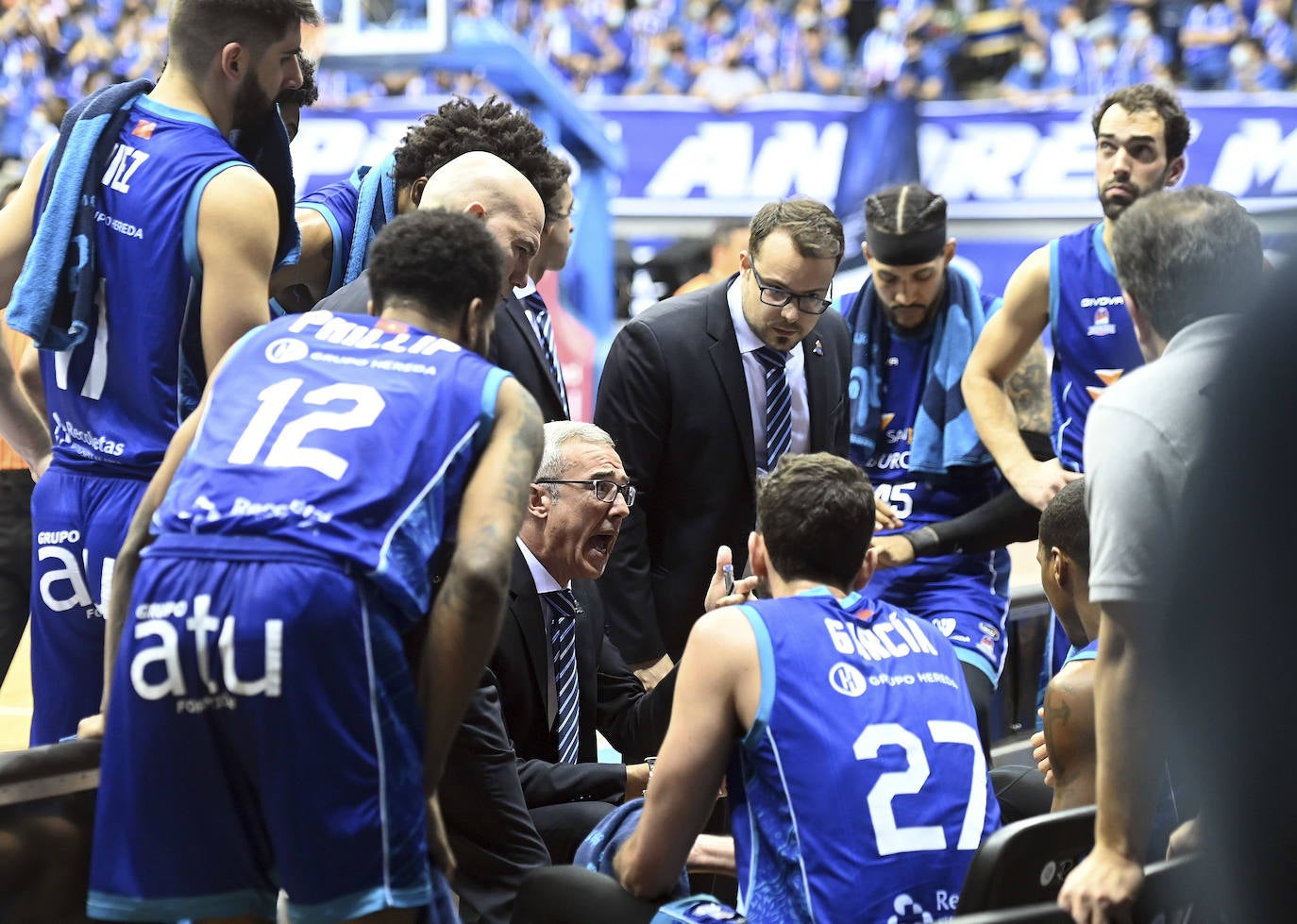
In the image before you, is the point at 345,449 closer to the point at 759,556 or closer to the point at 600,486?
the point at 759,556

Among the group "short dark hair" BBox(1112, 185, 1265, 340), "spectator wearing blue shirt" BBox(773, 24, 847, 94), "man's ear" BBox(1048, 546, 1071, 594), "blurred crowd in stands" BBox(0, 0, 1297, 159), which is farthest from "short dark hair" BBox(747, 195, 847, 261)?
"spectator wearing blue shirt" BBox(773, 24, 847, 94)

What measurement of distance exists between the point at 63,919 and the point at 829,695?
138 centimetres

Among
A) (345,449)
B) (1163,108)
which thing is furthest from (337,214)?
(1163,108)

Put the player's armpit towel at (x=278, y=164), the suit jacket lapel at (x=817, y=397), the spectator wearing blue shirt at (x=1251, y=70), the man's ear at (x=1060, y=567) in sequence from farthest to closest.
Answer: the spectator wearing blue shirt at (x=1251, y=70) → the suit jacket lapel at (x=817, y=397) → the man's ear at (x=1060, y=567) → the player's armpit towel at (x=278, y=164)

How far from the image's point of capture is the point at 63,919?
2.72 meters

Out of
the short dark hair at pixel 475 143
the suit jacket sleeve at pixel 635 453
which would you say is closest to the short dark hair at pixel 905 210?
the suit jacket sleeve at pixel 635 453

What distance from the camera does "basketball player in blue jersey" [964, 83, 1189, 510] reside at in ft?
14.9

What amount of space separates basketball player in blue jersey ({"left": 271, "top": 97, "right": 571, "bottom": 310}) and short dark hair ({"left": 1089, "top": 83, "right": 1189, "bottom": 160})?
1.69 meters

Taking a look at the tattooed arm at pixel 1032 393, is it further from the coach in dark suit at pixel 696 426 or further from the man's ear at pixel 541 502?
the man's ear at pixel 541 502

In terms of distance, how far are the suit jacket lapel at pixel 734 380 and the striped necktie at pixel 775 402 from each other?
60 mm

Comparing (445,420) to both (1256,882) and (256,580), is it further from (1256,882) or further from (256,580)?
(1256,882)

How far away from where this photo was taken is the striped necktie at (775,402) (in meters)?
4.84

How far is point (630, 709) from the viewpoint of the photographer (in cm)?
416

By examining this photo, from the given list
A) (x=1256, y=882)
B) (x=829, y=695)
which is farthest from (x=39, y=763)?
(x=1256, y=882)
